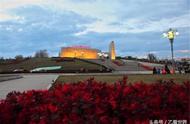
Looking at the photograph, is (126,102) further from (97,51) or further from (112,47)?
(97,51)

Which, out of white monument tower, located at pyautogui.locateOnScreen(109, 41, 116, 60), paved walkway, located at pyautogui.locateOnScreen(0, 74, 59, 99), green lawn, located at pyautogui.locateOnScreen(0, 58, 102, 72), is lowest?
paved walkway, located at pyautogui.locateOnScreen(0, 74, 59, 99)

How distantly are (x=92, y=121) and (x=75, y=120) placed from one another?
0.23 metres

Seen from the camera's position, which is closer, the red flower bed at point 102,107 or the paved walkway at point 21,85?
the red flower bed at point 102,107

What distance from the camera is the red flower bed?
541 centimetres

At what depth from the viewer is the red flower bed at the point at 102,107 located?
17.7 ft

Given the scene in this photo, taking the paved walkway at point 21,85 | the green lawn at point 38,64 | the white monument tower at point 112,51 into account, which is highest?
the white monument tower at point 112,51

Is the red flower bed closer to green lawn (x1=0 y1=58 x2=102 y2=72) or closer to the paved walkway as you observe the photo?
the paved walkway

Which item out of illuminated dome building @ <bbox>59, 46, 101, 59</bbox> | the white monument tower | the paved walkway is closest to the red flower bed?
the paved walkway

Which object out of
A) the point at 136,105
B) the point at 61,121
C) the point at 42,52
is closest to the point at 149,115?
the point at 136,105

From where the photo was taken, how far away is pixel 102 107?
5.66 metres

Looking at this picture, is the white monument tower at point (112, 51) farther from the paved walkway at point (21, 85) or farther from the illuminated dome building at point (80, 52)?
the paved walkway at point (21, 85)

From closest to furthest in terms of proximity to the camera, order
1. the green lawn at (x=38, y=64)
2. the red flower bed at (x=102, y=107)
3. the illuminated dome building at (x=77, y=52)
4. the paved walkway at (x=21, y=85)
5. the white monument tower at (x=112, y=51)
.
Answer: the red flower bed at (x=102, y=107), the paved walkway at (x=21, y=85), the green lawn at (x=38, y=64), the white monument tower at (x=112, y=51), the illuminated dome building at (x=77, y=52)

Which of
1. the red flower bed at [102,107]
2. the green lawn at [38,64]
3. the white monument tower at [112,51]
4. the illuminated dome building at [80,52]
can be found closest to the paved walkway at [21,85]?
the red flower bed at [102,107]

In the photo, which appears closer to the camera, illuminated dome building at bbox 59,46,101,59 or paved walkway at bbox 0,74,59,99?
paved walkway at bbox 0,74,59,99
